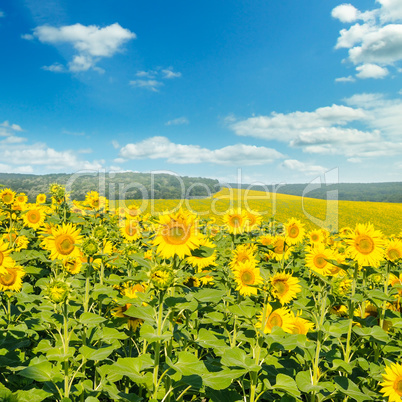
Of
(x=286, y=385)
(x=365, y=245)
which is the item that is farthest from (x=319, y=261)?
(x=286, y=385)

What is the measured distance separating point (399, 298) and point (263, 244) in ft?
8.95

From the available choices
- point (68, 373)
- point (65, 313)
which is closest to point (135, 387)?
point (68, 373)

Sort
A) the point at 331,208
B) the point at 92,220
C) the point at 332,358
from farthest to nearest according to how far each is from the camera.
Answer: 1. the point at 331,208
2. the point at 92,220
3. the point at 332,358

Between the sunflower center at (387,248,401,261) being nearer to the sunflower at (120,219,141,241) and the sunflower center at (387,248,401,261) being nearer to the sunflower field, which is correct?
the sunflower field

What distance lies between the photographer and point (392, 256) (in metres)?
4.50

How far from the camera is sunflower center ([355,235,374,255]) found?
14.0 feet

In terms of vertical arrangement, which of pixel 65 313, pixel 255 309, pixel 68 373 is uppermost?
pixel 65 313

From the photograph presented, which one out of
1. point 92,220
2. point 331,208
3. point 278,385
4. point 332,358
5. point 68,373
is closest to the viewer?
point 68,373

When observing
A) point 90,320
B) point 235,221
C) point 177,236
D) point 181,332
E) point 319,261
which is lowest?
point 181,332

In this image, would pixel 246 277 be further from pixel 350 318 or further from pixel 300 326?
pixel 350 318

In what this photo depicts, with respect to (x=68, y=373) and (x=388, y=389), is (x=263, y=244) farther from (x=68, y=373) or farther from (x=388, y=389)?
(x=68, y=373)

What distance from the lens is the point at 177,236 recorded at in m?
2.90

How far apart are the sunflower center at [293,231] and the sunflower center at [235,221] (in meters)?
1.82

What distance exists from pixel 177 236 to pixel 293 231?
5.28 meters
